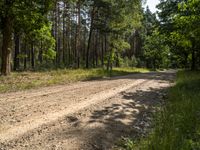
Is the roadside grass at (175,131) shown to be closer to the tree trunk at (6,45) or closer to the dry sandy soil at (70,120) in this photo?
the dry sandy soil at (70,120)

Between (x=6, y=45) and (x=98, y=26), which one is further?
(x=98, y=26)

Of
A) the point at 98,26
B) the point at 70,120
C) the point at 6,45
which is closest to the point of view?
the point at 70,120

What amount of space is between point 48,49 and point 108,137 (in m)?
29.4

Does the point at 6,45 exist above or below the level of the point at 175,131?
above

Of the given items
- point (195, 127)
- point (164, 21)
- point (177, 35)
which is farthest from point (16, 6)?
point (164, 21)

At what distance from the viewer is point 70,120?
8.34 metres

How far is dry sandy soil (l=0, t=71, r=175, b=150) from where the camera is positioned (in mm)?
6508

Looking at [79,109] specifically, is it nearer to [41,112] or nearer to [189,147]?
[41,112]

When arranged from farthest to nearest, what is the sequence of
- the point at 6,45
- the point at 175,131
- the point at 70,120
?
1. the point at 6,45
2. the point at 70,120
3. the point at 175,131

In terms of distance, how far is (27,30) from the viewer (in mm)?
22031

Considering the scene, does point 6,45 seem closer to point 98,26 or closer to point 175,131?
point 175,131

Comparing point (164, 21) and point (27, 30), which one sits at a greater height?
point (164, 21)

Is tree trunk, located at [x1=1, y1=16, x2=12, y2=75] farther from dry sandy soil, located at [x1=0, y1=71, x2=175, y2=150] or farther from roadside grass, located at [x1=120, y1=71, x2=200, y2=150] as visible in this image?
roadside grass, located at [x1=120, y1=71, x2=200, y2=150]

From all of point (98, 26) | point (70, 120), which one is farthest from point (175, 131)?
point (98, 26)
